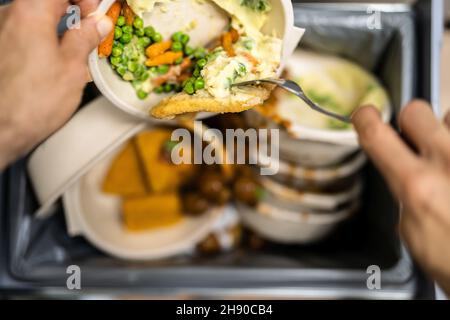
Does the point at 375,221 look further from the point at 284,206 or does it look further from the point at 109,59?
the point at 109,59

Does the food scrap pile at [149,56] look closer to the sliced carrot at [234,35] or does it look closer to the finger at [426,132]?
the sliced carrot at [234,35]

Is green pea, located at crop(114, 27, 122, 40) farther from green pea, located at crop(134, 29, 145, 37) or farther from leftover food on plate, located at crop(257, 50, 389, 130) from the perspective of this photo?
leftover food on plate, located at crop(257, 50, 389, 130)

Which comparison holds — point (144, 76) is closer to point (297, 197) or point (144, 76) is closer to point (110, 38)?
point (110, 38)

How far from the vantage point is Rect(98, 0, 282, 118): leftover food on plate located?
391 mm

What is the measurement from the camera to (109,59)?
42 centimetres

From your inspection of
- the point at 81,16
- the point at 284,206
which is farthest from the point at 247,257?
the point at 81,16

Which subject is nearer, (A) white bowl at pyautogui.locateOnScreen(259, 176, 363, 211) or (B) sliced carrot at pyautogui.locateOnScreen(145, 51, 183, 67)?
(B) sliced carrot at pyautogui.locateOnScreen(145, 51, 183, 67)

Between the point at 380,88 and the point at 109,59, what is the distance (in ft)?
1.28

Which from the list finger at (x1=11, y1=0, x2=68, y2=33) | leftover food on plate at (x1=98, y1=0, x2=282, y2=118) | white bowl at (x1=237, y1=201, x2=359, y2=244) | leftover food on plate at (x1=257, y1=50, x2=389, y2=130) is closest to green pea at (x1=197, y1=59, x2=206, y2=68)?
leftover food on plate at (x1=98, y1=0, x2=282, y2=118)

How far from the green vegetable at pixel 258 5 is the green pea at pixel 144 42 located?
8 cm

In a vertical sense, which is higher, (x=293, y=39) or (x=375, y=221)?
(x=293, y=39)

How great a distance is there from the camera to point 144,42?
43cm

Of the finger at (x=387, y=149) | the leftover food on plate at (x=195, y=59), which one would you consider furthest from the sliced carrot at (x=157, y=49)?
the finger at (x=387, y=149)

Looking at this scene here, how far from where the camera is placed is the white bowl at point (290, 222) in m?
0.71
